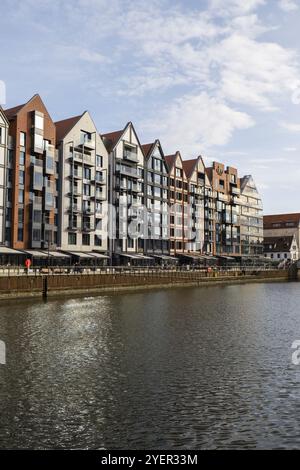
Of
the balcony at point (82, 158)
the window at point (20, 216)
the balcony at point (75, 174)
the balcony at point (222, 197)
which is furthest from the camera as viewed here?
the balcony at point (222, 197)

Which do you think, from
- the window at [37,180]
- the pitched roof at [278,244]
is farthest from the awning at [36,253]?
the pitched roof at [278,244]

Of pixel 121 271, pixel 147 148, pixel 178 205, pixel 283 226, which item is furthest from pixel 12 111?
pixel 283 226

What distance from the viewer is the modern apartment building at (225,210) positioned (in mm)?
124688

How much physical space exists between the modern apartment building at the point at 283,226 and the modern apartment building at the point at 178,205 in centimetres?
6496

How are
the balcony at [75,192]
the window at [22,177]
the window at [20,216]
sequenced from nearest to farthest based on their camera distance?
the window at [20,216]
the window at [22,177]
the balcony at [75,192]

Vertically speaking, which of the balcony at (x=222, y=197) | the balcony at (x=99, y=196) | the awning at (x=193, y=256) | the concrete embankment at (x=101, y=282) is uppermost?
the balcony at (x=222, y=197)

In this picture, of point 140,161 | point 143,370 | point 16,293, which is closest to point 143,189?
point 140,161

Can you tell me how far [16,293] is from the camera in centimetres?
5034

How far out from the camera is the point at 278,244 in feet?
527

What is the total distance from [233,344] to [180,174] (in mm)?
89071

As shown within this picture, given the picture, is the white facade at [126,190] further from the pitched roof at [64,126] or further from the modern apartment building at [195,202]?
the modern apartment building at [195,202]

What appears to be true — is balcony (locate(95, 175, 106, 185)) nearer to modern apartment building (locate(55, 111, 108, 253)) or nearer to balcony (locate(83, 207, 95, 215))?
modern apartment building (locate(55, 111, 108, 253))

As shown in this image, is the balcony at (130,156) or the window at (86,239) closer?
the window at (86,239)

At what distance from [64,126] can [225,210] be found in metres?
59.1
